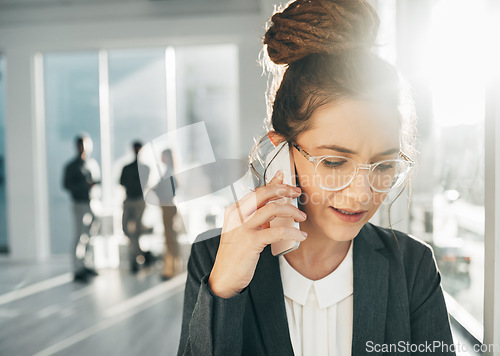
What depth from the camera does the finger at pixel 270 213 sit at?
30.1 inches

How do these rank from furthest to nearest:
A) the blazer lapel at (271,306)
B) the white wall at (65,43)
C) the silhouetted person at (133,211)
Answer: the white wall at (65,43), the silhouetted person at (133,211), the blazer lapel at (271,306)

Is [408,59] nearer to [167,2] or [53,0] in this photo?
[167,2]

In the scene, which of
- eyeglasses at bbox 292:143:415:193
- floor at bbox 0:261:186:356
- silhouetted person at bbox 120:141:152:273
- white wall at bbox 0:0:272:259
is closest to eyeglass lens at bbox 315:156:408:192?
eyeglasses at bbox 292:143:415:193

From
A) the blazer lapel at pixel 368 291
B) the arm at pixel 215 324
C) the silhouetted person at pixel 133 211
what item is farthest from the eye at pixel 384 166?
the silhouetted person at pixel 133 211

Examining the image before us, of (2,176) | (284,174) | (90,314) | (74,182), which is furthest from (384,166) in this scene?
(2,176)

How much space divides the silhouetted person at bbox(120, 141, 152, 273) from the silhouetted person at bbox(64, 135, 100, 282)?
44cm

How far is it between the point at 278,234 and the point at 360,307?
30 centimetres

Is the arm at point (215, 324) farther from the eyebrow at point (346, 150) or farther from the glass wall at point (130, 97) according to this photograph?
the glass wall at point (130, 97)

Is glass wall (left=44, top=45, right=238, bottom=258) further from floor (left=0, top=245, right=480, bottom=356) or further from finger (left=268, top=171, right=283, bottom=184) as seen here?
finger (left=268, top=171, right=283, bottom=184)

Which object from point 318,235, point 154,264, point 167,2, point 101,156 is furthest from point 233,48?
point 318,235

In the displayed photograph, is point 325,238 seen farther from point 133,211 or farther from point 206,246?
point 133,211

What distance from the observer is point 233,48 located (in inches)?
235

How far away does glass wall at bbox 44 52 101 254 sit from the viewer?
6.07m

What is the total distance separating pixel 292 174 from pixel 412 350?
0.49 meters
